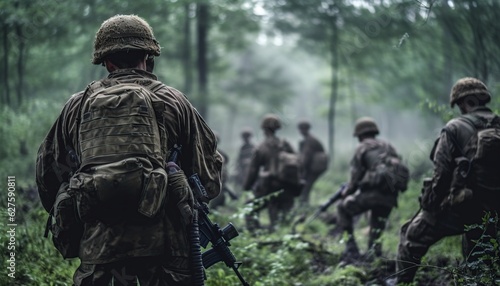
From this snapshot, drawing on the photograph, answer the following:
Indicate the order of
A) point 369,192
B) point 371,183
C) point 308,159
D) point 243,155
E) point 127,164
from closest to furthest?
point 127,164 < point 371,183 < point 369,192 < point 308,159 < point 243,155

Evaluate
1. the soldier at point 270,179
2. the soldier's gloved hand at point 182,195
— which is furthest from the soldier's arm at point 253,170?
the soldier's gloved hand at point 182,195

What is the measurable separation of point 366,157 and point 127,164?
18.5ft

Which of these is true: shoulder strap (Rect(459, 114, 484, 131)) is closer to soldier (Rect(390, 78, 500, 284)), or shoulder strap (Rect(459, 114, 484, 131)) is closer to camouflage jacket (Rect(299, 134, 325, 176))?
soldier (Rect(390, 78, 500, 284))

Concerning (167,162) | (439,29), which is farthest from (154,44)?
(439,29)

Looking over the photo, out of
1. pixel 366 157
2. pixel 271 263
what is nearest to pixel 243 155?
pixel 366 157

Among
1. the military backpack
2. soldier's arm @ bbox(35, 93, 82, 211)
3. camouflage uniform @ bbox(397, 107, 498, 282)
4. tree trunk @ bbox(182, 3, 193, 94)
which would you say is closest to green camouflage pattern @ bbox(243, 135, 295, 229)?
camouflage uniform @ bbox(397, 107, 498, 282)

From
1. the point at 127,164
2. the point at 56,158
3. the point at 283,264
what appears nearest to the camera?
the point at 127,164

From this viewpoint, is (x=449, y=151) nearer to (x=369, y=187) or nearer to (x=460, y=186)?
(x=460, y=186)

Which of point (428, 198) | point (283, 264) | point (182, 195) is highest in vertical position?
point (182, 195)

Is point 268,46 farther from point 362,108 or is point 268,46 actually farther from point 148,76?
point 148,76

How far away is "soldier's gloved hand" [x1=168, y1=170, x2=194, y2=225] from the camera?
320 cm

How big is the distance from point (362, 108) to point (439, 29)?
27418mm

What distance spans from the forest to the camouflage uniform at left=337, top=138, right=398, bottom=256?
1.19ft

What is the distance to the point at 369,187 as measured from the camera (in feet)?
26.5
